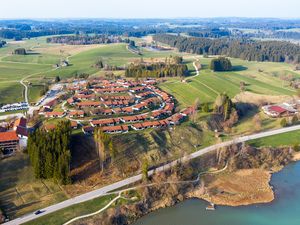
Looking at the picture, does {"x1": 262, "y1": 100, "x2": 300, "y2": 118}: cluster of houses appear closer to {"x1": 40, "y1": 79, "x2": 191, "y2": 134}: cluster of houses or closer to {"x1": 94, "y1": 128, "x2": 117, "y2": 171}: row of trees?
{"x1": 40, "y1": 79, "x2": 191, "y2": 134}: cluster of houses

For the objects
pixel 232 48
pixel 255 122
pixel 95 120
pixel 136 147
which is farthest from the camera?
pixel 232 48

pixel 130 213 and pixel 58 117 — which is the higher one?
pixel 58 117

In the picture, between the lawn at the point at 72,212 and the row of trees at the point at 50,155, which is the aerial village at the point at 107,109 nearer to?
the row of trees at the point at 50,155

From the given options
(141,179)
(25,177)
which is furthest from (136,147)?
(25,177)

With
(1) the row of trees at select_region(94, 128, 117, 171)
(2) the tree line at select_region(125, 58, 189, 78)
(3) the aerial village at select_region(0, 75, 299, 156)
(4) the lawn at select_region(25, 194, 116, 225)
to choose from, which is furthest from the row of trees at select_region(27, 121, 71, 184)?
(2) the tree line at select_region(125, 58, 189, 78)

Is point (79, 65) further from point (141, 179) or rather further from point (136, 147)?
point (141, 179)
